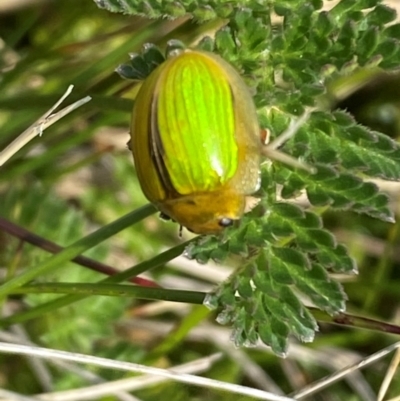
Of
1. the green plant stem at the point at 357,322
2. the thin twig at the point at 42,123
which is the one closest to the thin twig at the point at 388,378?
the green plant stem at the point at 357,322

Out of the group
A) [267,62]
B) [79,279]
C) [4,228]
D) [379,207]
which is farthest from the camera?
[79,279]

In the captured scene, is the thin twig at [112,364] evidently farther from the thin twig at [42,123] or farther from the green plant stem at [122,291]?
the thin twig at [42,123]

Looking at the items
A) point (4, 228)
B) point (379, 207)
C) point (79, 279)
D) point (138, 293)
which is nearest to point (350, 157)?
point (379, 207)

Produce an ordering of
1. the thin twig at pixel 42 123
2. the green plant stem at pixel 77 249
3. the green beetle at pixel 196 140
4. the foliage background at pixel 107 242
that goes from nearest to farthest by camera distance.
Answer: the green beetle at pixel 196 140, the thin twig at pixel 42 123, the green plant stem at pixel 77 249, the foliage background at pixel 107 242

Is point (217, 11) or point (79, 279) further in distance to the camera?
point (79, 279)

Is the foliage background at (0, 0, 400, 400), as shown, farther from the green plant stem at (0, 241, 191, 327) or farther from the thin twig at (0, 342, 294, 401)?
the thin twig at (0, 342, 294, 401)

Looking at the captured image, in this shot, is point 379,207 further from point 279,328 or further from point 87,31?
point 87,31

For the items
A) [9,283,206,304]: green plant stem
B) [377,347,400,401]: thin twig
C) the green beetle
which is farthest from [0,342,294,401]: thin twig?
the green beetle
